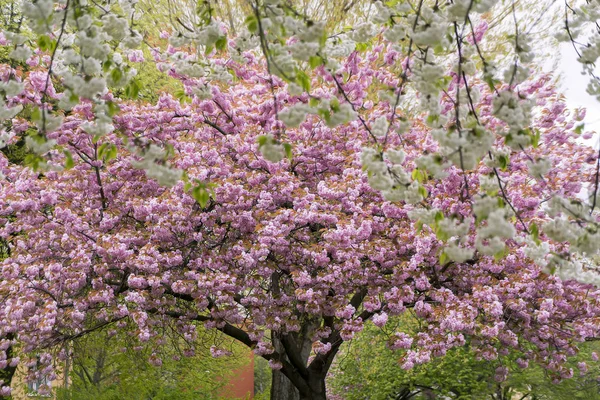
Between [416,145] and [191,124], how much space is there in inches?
142

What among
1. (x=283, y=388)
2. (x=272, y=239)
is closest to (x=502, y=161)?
(x=272, y=239)

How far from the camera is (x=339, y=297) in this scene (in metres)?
9.12

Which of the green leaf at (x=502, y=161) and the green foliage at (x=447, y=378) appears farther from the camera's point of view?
the green foliage at (x=447, y=378)

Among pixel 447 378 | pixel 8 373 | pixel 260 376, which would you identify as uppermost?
pixel 447 378

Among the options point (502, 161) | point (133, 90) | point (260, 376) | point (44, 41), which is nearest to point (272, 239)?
point (133, 90)

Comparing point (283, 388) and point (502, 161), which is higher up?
point (502, 161)

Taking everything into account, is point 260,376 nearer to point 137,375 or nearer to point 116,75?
point 137,375

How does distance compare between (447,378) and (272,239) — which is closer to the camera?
(272,239)

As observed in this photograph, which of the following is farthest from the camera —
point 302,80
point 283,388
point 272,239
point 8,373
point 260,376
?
point 260,376

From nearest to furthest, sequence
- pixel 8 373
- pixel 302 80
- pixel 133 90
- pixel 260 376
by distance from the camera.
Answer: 1. pixel 302 80
2. pixel 133 90
3. pixel 8 373
4. pixel 260 376

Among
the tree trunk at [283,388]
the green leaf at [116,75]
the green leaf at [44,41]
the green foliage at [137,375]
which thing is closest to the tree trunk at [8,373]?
the green foliage at [137,375]

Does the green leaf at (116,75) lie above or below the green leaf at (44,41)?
below

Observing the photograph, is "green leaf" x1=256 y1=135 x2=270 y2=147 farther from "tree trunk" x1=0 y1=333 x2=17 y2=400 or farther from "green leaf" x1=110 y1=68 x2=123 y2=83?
"tree trunk" x1=0 y1=333 x2=17 y2=400

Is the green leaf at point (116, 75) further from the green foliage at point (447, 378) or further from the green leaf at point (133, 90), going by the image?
the green foliage at point (447, 378)
